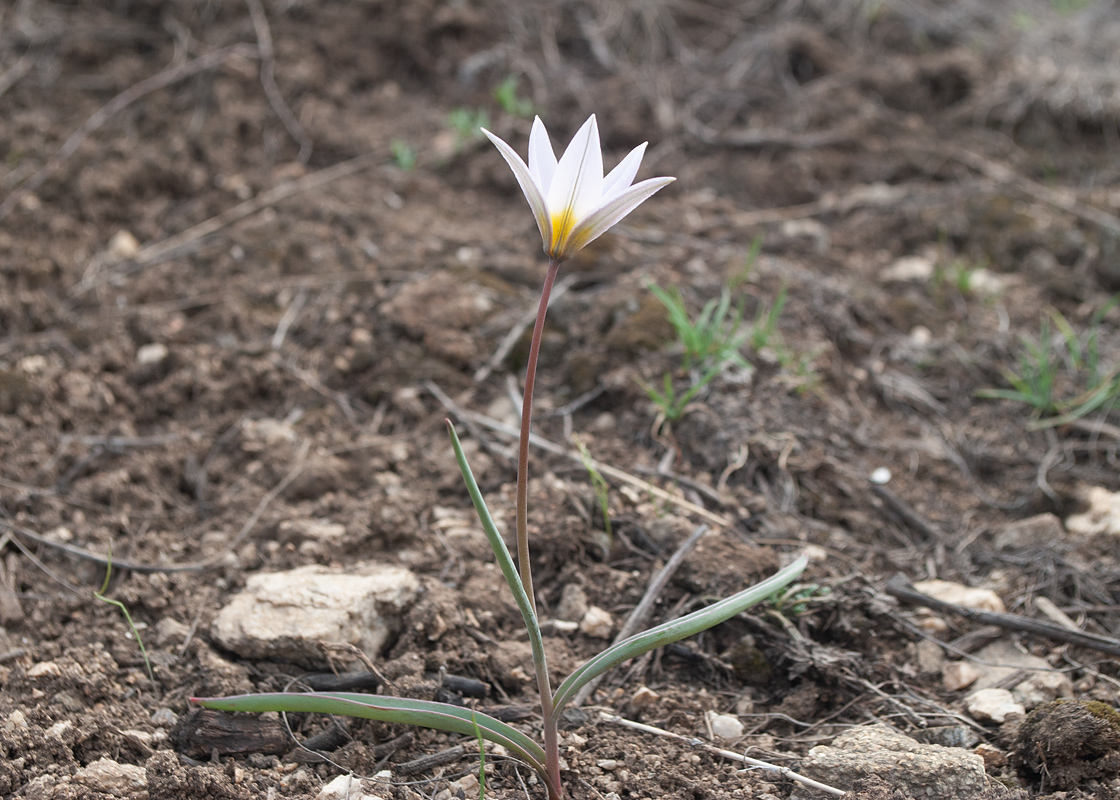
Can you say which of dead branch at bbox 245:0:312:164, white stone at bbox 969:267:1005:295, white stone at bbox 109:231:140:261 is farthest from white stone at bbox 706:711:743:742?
dead branch at bbox 245:0:312:164

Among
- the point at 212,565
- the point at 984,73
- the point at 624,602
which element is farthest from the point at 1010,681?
the point at 984,73

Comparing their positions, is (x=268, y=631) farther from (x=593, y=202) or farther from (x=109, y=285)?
(x=109, y=285)

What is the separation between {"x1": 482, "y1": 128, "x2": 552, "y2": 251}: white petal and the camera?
1149 millimetres

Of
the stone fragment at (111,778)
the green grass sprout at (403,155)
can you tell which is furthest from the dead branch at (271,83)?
the stone fragment at (111,778)

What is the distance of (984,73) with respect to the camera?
3.79 metres

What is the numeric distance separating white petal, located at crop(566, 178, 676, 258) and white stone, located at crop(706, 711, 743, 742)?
0.95 m

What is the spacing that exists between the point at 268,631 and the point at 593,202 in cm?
106

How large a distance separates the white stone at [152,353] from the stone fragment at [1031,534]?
2371 millimetres

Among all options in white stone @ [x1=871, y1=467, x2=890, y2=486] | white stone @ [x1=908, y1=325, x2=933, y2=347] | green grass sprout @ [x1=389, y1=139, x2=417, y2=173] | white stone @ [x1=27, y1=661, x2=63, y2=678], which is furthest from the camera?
green grass sprout @ [x1=389, y1=139, x2=417, y2=173]

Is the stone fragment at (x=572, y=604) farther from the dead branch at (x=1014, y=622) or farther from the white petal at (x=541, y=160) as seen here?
the white petal at (x=541, y=160)

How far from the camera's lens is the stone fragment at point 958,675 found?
5.50 ft

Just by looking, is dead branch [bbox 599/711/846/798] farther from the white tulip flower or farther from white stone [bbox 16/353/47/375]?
white stone [bbox 16/353/47/375]

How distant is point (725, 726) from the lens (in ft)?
5.13

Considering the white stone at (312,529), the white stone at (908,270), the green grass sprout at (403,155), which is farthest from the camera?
the green grass sprout at (403,155)
